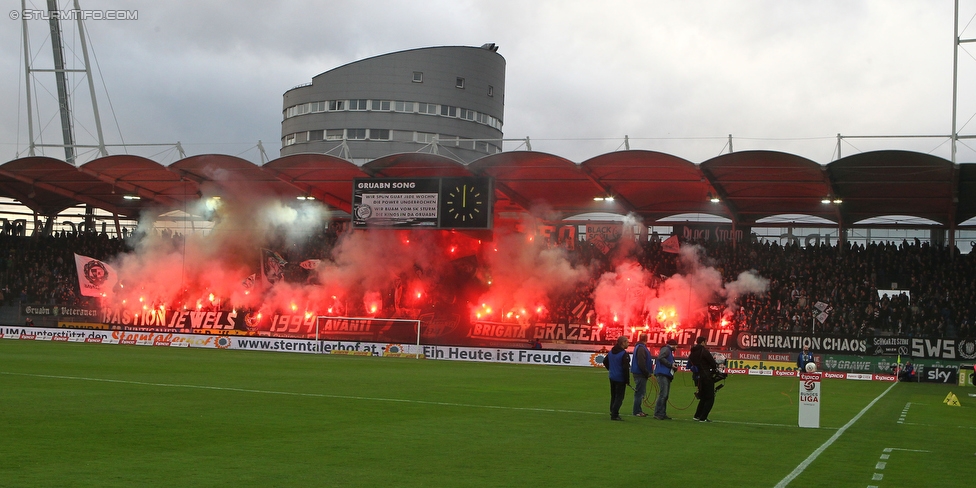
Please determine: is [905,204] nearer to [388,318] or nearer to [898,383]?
[898,383]

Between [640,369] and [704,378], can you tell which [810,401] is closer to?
[704,378]

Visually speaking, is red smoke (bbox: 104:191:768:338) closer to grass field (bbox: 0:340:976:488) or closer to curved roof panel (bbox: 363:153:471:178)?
curved roof panel (bbox: 363:153:471:178)

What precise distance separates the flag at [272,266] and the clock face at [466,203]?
15.3 m

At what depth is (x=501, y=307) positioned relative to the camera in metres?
52.6

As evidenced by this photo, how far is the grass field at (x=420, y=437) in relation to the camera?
33.9 ft

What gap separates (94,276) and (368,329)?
1760 centimetres

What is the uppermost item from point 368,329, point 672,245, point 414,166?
point 414,166

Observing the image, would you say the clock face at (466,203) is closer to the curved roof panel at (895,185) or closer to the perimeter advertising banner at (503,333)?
the perimeter advertising banner at (503,333)

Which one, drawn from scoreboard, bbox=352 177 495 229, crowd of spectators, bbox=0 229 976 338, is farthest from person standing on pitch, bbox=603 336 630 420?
crowd of spectators, bbox=0 229 976 338

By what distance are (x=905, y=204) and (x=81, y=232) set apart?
5524 centimetres

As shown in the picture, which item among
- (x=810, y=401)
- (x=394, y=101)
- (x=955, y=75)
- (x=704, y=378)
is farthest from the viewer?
(x=394, y=101)

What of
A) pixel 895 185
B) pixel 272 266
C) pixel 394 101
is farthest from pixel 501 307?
pixel 394 101

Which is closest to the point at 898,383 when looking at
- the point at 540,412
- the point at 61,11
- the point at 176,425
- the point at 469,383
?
the point at 469,383

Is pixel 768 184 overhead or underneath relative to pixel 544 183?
underneath
